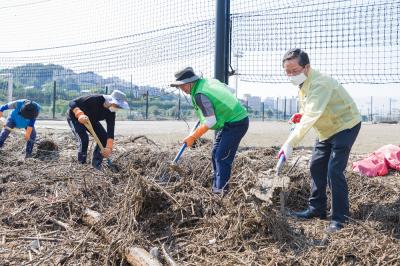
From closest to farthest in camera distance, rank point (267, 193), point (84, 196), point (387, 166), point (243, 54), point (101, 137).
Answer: point (267, 193), point (84, 196), point (387, 166), point (101, 137), point (243, 54)

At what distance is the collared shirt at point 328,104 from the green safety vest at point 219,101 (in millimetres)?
903

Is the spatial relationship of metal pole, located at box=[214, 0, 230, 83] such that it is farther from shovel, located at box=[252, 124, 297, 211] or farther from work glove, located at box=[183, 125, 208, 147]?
shovel, located at box=[252, 124, 297, 211]

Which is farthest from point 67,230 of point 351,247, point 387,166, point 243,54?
point 243,54

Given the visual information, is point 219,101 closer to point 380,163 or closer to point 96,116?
point 380,163

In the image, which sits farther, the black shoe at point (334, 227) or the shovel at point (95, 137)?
the shovel at point (95, 137)

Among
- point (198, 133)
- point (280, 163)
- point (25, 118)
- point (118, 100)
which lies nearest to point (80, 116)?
point (118, 100)

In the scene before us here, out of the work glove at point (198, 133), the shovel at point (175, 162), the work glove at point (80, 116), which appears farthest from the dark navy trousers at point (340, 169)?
the work glove at point (80, 116)

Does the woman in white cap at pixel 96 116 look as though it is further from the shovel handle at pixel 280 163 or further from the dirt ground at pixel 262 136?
the shovel handle at pixel 280 163

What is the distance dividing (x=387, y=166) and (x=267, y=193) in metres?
2.97

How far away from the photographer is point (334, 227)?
3844 millimetres

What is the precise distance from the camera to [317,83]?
3.93m

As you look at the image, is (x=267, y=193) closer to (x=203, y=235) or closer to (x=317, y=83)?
(x=203, y=235)

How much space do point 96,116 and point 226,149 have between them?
288 cm

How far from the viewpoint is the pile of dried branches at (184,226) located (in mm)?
3297
